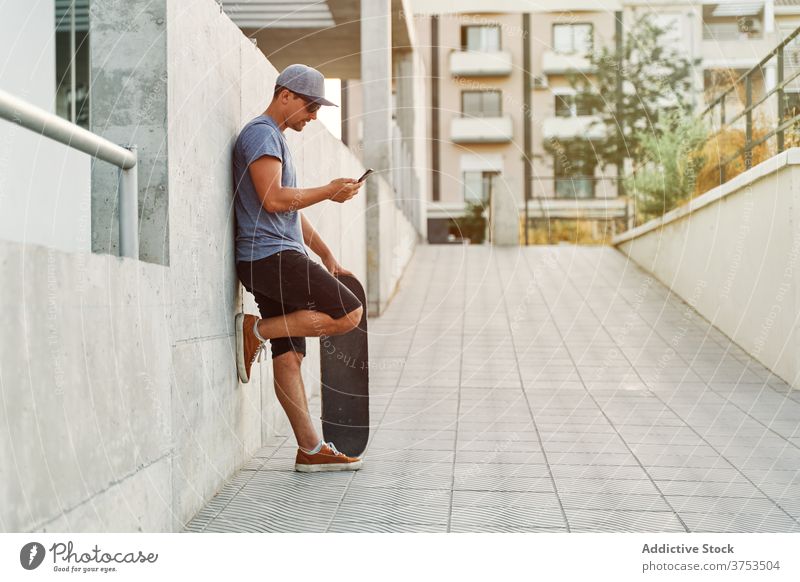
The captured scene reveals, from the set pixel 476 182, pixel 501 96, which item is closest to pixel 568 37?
pixel 501 96

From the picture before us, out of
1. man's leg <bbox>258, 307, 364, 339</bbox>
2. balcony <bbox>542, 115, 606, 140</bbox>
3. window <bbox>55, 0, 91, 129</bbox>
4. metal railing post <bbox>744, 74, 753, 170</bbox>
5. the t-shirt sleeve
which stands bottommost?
man's leg <bbox>258, 307, 364, 339</bbox>

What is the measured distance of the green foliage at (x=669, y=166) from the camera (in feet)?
39.5

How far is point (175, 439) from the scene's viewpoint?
3.60 m

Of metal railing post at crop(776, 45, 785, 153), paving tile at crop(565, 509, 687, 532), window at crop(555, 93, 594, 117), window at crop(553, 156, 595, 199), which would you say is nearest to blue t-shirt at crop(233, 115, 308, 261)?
paving tile at crop(565, 509, 687, 532)

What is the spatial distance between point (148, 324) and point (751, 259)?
634 cm

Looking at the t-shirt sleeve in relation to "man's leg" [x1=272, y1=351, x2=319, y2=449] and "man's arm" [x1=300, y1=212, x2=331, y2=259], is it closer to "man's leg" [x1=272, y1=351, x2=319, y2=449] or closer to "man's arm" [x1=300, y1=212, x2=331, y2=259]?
"man's arm" [x1=300, y1=212, x2=331, y2=259]

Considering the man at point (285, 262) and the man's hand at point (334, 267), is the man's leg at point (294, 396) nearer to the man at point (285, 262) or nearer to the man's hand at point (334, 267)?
the man at point (285, 262)

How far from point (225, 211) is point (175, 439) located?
1.19 m

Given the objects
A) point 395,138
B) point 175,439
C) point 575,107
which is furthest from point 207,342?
point 575,107

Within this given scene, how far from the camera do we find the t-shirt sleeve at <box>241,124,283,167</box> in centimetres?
419

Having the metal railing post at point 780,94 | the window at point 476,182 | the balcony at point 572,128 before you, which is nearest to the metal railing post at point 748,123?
the metal railing post at point 780,94

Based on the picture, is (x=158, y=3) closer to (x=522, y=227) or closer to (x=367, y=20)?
(x=367, y=20)

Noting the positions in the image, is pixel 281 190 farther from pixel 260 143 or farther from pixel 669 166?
pixel 669 166

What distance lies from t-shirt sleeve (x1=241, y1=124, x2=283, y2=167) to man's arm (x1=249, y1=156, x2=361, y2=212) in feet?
0.09
